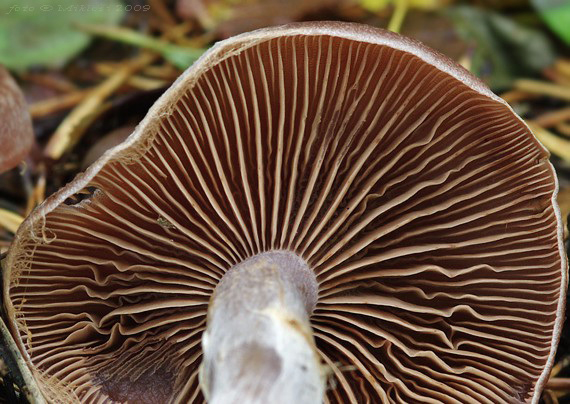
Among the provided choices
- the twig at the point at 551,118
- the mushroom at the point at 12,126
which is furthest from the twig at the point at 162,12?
the twig at the point at 551,118

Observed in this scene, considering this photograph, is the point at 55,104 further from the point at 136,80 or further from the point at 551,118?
the point at 551,118

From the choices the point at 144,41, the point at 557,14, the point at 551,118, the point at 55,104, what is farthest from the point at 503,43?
the point at 55,104

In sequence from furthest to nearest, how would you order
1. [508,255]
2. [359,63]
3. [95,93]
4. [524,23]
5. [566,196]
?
[524,23], [95,93], [566,196], [508,255], [359,63]

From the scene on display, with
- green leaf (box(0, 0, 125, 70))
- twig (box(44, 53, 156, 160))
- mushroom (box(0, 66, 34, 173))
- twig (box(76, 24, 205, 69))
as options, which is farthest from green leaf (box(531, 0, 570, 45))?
mushroom (box(0, 66, 34, 173))

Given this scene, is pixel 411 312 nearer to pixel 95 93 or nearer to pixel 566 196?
pixel 566 196

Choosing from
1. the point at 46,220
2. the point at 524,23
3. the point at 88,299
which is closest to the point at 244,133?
the point at 46,220

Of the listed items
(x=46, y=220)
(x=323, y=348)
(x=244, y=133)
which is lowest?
(x=323, y=348)

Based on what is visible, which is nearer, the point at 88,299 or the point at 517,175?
the point at 517,175
